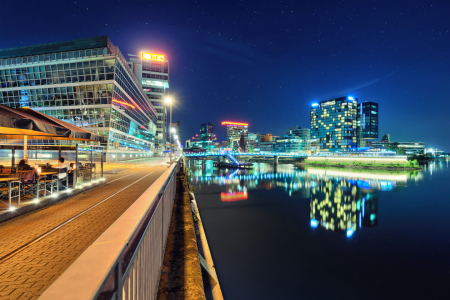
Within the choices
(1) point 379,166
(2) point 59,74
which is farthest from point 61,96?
(1) point 379,166

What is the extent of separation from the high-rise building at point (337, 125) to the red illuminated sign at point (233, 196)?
15813cm

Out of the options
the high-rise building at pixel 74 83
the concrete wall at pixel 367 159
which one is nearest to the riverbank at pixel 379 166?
the concrete wall at pixel 367 159

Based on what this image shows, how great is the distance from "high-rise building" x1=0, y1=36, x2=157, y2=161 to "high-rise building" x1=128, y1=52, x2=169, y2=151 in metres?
62.2

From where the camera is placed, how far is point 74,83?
41.9 m

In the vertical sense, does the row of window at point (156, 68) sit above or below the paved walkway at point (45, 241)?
above

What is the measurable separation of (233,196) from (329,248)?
1801cm

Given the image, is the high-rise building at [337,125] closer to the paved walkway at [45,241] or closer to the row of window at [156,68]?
the row of window at [156,68]

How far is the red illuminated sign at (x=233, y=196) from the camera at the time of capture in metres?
30.9

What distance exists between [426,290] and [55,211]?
1702cm

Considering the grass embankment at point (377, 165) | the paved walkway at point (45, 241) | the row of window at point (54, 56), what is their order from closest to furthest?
the paved walkway at point (45, 241), the row of window at point (54, 56), the grass embankment at point (377, 165)

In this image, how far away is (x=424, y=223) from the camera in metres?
21.8

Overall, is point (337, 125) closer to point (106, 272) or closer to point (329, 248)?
point (329, 248)

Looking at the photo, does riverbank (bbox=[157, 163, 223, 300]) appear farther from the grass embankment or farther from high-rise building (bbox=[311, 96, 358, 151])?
high-rise building (bbox=[311, 96, 358, 151])

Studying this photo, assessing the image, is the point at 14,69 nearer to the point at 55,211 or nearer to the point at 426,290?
the point at 55,211
